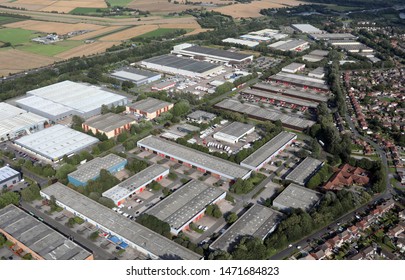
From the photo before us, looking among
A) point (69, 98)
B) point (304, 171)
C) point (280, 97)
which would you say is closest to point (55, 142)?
point (69, 98)

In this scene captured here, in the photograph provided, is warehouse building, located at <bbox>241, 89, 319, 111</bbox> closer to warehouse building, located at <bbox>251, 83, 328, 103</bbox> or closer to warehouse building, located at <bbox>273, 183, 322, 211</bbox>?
warehouse building, located at <bbox>251, 83, 328, 103</bbox>

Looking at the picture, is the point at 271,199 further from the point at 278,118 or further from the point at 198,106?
the point at 198,106

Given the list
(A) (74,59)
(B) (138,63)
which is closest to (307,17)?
(B) (138,63)

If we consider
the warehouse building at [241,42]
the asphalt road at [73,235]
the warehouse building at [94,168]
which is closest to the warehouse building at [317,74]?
the warehouse building at [241,42]

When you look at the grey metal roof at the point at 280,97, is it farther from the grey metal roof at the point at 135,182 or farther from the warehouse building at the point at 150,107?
the grey metal roof at the point at 135,182

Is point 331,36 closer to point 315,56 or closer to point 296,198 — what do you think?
point 315,56

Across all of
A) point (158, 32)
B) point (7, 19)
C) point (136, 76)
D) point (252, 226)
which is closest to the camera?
point (252, 226)
